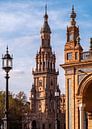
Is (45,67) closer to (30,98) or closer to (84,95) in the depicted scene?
(30,98)

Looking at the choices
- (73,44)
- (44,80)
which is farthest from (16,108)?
(73,44)

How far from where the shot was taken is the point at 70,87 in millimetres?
33125

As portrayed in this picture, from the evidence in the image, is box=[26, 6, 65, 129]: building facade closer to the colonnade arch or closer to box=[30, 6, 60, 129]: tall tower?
box=[30, 6, 60, 129]: tall tower

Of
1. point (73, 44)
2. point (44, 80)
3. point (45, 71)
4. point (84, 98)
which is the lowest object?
point (84, 98)

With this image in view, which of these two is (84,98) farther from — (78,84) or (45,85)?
(45,85)

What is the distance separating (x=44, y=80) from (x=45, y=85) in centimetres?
151

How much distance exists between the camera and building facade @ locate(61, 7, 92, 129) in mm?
32156

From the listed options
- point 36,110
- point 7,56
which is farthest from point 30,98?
point 7,56

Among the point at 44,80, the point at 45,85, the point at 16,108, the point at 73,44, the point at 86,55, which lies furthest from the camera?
the point at 45,85

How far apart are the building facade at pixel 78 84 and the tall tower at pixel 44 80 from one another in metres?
73.8

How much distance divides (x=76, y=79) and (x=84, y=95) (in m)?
1.23

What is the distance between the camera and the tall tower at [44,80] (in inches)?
4277

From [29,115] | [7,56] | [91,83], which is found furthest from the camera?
[29,115]

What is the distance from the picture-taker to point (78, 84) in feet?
106
